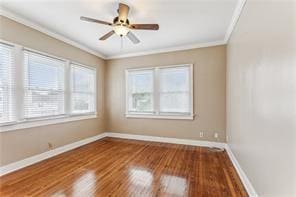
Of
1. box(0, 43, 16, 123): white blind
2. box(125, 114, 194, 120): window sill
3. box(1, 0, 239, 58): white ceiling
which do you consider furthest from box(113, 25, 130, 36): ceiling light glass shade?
box(125, 114, 194, 120): window sill

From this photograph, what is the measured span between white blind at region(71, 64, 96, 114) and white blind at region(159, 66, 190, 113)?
214cm

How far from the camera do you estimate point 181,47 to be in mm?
4473

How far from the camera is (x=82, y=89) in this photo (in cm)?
450

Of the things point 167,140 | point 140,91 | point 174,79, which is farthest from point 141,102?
point 167,140

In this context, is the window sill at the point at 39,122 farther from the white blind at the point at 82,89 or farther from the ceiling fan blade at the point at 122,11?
the ceiling fan blade at the point at 122,11

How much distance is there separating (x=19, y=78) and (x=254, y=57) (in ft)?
12.7

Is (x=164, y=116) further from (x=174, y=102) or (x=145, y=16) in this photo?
(x=145, y=16)

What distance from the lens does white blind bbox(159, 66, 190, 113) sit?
4441 mm

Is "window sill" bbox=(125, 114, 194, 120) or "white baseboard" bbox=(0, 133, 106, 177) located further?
"window sill" bbox=(125, 114, 194, 120)

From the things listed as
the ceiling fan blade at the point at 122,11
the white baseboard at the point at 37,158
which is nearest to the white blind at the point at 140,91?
the white baseboard at the point at 37,158

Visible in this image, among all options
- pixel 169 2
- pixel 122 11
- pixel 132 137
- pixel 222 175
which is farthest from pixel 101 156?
pixel 169 2

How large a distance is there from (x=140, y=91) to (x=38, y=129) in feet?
9.34

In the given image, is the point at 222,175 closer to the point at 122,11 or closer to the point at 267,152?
the point at 267,152

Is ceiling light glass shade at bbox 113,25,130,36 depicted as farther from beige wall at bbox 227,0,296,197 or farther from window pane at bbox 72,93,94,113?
window pane at bbox 72,93,94,113
